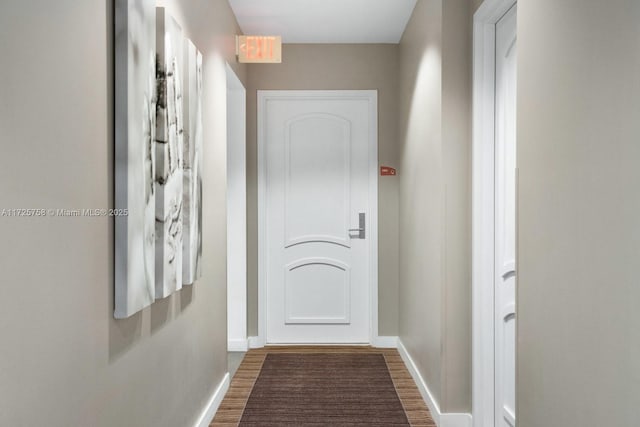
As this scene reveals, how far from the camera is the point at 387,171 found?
4438mm

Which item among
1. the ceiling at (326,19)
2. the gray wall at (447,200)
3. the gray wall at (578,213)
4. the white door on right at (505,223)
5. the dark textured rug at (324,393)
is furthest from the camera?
the ceiling at (326,19)

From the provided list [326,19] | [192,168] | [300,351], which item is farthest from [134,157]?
[300,351]

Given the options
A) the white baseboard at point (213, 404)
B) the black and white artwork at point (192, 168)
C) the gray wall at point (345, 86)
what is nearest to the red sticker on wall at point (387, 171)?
the gray wall at point (345, 86)

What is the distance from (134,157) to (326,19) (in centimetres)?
262

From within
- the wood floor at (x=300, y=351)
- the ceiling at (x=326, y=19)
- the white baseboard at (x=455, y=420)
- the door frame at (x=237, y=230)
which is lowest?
the wood floor at (x=300, y=351)

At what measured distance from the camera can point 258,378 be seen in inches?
144

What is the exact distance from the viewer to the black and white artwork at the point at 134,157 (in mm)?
1522

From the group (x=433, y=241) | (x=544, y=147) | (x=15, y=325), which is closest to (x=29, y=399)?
(x=15, y=325)

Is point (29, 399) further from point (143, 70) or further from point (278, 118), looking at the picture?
point (278, 118)

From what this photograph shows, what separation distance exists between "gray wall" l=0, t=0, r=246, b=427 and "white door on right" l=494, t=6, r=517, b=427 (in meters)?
1.59

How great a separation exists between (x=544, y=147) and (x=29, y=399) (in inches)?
60.1

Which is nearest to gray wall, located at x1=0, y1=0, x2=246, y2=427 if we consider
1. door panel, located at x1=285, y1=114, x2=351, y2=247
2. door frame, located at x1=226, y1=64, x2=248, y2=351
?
door frame, located at x1=226, y1=64, x2=248, y2=351

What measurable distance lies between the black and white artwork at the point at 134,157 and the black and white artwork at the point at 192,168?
43 cm

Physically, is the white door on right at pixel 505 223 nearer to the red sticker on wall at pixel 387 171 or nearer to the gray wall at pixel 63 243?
the gray wall at pixel 63 243
